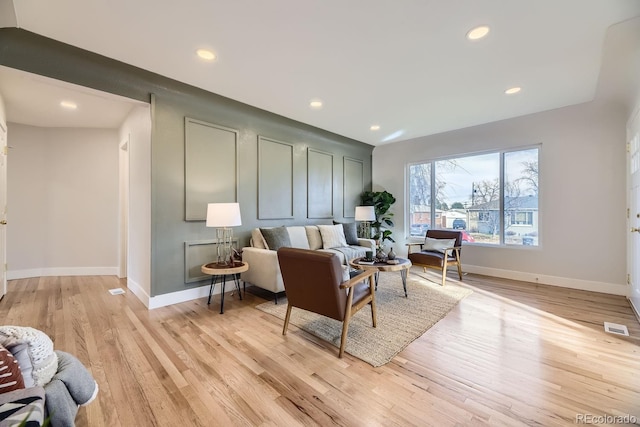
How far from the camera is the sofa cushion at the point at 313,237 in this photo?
4.43 metres

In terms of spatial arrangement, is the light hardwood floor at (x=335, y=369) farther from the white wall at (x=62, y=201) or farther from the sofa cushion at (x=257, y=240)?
the white wall at (x=62, y=201)

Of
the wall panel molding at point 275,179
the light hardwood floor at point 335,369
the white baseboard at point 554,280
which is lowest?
the light hardwood floor at point 335,369

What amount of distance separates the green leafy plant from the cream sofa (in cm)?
92

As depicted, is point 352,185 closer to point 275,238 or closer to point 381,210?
point 381,210

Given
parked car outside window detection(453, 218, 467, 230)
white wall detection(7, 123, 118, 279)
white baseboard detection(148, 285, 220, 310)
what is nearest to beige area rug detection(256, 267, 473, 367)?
white baseboard detection(148, 285, 220, 310)

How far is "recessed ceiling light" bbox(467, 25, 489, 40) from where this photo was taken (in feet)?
7.05

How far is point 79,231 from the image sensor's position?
15.2 ft

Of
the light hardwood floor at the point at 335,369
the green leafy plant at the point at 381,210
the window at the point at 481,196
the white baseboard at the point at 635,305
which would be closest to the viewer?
the light hardwood floor at the point at 335,369

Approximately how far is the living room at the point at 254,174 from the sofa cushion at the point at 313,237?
0.32 meters

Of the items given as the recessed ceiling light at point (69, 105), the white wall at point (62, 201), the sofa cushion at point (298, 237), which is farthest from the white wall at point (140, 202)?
the sofa cushion at point (298, 237)

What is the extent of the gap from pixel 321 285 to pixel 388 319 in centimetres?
110

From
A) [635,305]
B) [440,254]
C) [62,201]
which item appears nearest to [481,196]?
[440,254]

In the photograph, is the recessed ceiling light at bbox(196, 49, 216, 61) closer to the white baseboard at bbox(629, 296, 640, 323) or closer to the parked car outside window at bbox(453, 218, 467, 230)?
the parked car outside window at bbox(453, 218, 467, 230)

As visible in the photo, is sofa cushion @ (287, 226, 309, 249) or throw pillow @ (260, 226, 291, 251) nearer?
throw pillow @ (260, 226, 291, 251)
